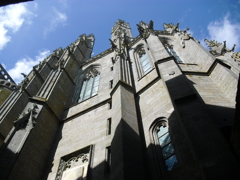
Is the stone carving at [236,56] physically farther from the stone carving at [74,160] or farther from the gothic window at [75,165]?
the stone carving at [74,160]

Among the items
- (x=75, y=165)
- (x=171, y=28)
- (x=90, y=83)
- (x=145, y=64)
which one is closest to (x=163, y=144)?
(x=75, y=165)

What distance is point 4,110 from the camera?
1078 centimetres

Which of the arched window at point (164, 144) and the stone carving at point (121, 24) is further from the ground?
the stone carving at point (121, 24)

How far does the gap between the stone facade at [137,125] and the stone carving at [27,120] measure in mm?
35

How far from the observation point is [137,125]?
24.2 ft

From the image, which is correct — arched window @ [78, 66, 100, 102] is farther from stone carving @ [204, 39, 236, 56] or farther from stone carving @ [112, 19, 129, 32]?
stone carving @ [112, 19, 129, 32]

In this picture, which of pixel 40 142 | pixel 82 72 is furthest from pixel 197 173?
pixel 82 72

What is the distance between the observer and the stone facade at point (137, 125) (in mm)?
5168

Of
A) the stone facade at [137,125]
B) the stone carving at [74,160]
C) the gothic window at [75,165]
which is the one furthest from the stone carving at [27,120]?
the stone carving at [74,160]

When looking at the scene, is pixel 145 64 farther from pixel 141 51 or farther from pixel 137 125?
pixel 137 125

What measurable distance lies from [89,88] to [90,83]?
0.88 metres

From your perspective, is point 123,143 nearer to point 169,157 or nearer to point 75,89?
point 169,157

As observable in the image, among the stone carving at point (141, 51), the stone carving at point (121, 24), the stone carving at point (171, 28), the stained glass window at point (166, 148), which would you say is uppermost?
the stone carving at point (121, 24)

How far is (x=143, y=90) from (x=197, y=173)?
16.8 ft
